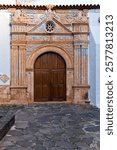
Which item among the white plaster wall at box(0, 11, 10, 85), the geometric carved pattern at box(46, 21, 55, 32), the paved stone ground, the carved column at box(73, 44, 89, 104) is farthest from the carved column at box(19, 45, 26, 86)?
the paved stone ground

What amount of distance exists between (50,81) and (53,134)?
6056 millimetres

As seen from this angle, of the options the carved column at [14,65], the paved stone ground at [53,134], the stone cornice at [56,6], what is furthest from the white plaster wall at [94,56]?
the paved stone ground at [53,134]

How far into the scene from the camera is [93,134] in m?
5.38

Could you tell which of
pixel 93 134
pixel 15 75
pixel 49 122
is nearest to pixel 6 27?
pixel 15 75

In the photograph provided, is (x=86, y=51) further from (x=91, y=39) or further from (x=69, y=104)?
(x=69, y=104)

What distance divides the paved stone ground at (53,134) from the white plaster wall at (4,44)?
3.95 metres

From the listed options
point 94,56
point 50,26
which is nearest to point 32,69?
point 50,26

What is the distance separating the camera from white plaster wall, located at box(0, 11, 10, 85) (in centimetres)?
1112

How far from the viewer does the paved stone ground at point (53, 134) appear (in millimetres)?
4469

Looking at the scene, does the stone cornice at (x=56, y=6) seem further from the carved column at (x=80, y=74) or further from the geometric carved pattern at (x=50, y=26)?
the carved column at (x=80, y=74)

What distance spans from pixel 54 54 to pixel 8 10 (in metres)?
2.58

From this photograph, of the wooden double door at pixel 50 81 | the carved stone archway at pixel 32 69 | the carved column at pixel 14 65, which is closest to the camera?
the carved column at pixel 14 65

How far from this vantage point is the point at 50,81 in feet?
37.4

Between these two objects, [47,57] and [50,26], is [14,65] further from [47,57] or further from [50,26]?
[50,26]
